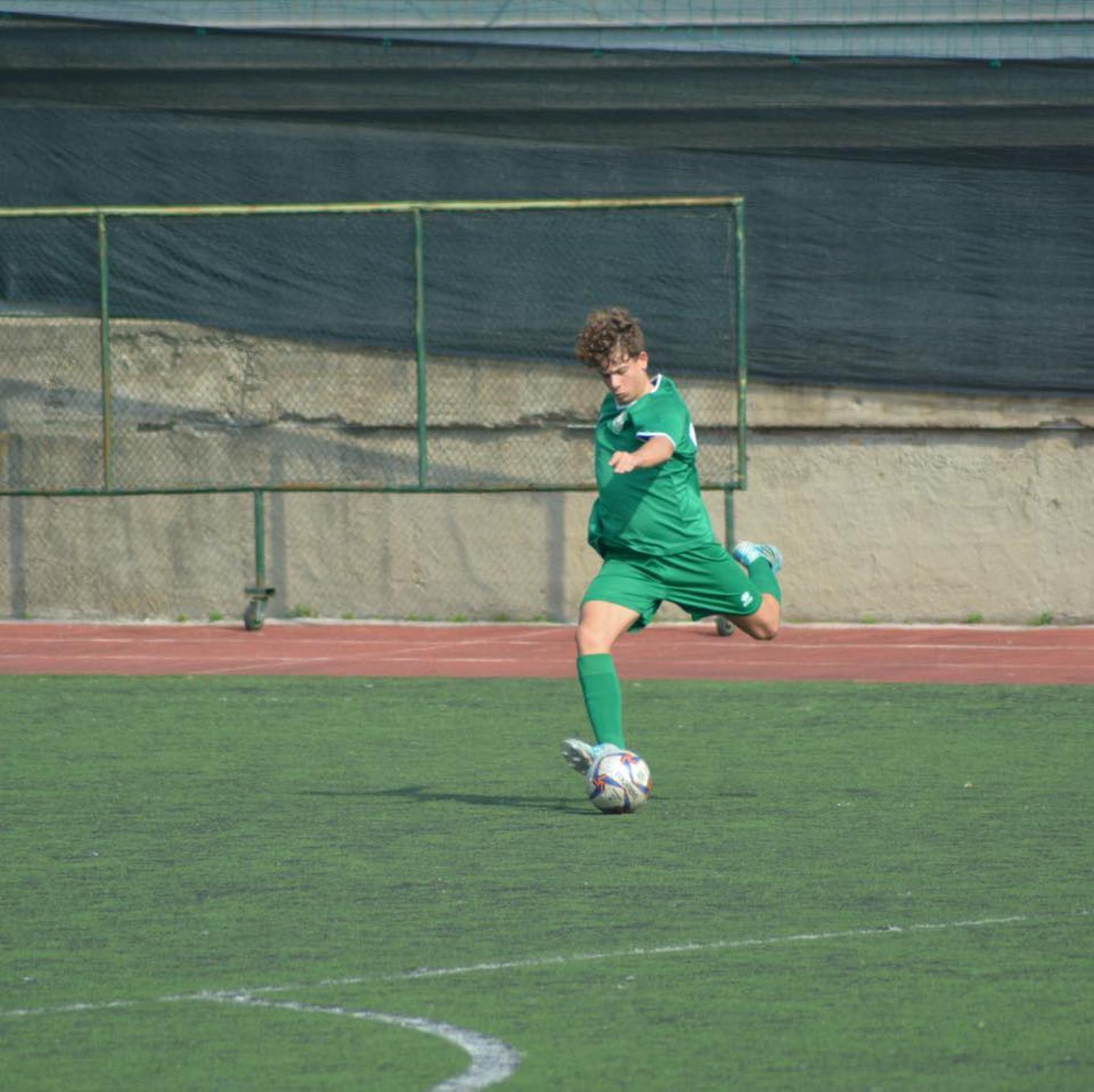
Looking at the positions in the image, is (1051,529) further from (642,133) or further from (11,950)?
(11,950)

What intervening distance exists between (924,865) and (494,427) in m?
8.92

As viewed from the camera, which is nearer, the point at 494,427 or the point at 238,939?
the point at 238,939

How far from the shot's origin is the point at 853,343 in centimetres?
1515

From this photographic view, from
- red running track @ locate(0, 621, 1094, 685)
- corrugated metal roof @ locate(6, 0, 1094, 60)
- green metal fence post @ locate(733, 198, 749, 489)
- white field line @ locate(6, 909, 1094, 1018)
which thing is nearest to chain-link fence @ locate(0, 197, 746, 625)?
green metal fence post @ locate(733, 198, 749, 489)

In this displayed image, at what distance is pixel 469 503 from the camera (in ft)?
52.3

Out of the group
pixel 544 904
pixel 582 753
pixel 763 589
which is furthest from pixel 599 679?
pixel 544 904

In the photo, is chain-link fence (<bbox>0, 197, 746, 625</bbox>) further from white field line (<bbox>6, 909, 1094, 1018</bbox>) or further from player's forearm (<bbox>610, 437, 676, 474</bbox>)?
white field line (<bbox>6, 909, 1094, 1018</bbox>)

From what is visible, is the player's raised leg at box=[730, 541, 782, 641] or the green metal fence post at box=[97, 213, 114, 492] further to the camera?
the green metal fence post at box=[97, 213, 114, 492]

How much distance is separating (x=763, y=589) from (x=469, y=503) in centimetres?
687

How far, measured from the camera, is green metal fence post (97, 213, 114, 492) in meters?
15.6

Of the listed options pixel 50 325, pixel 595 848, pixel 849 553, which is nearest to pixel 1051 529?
pixel 849 553

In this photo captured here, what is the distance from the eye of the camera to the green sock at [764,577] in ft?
30.3

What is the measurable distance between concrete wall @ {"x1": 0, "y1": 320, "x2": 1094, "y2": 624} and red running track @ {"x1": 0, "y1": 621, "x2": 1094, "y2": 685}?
0.29 m

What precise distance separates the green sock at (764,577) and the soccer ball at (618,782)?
4.13 feet
